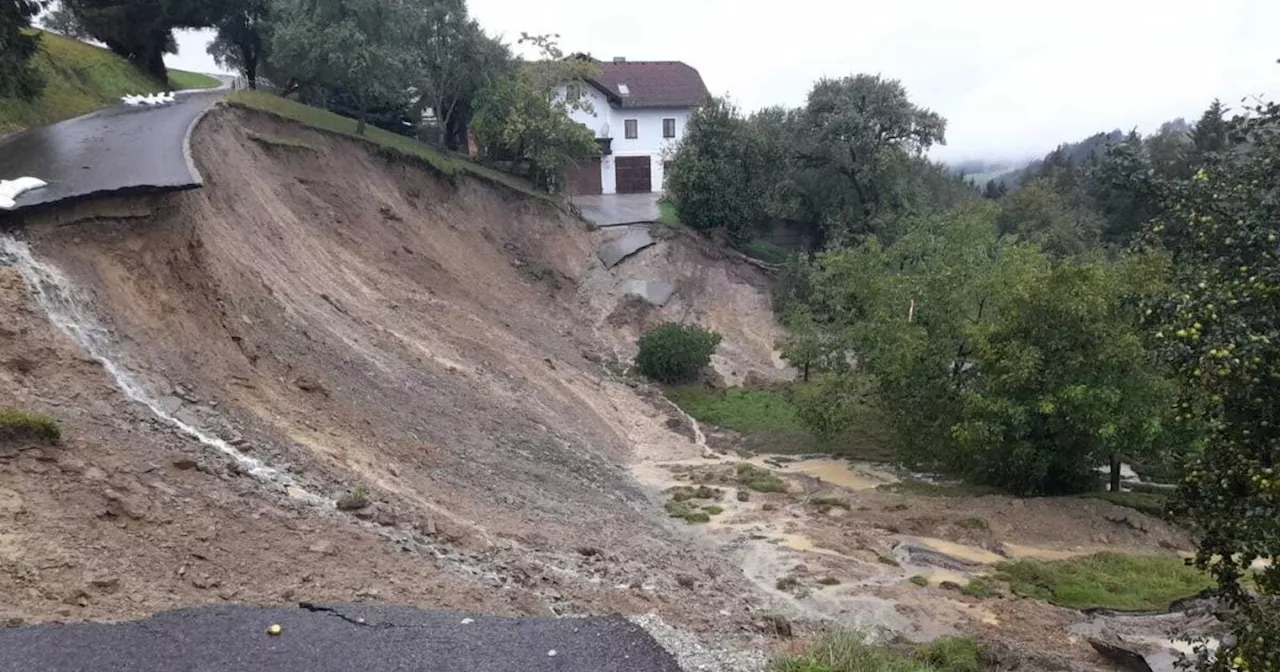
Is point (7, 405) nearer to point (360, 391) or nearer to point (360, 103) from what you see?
point (360, 391)

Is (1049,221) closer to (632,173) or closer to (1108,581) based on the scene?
(632,173)

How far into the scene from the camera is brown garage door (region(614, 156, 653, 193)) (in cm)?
4862

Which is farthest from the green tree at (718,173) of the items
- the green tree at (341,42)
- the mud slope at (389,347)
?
the green tree at (341,42)

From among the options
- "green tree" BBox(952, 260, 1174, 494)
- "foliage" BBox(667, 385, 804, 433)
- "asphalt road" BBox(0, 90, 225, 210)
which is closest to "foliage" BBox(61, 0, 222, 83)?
"asphalt road" BBox(0, 90, 225, 210)

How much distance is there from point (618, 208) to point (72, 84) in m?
23.5

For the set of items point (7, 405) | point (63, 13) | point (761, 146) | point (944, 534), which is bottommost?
point (944, 534)

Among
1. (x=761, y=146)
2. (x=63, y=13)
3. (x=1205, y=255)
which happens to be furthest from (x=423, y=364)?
(x=63, y=13)

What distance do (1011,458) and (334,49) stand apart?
72.7 ft

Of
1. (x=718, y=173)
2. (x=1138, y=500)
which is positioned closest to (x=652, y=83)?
(x=718, y=173)

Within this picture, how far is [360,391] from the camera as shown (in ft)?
Answer: 57.7

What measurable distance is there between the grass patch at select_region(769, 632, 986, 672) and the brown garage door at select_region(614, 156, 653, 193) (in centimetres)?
3980

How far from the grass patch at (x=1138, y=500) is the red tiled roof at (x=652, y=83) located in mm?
33258

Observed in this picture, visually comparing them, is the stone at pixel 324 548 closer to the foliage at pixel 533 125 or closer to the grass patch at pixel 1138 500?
the grass patch at pixel 1138 500

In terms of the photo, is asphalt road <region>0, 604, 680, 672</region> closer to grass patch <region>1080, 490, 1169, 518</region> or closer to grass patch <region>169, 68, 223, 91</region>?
grass patch <region>1080, 490, 1169, 518</region>
